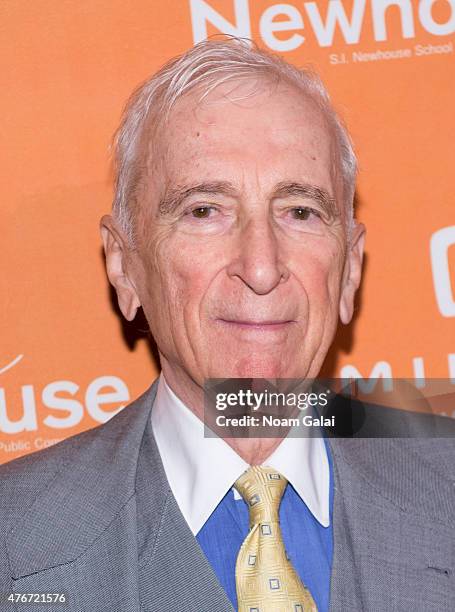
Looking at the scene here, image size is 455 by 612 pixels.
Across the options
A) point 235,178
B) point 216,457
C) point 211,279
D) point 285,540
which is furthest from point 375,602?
point 235,178

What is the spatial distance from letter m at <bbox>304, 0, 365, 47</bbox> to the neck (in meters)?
0.88

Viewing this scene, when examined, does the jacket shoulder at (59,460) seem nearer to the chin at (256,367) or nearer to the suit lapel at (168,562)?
the suit lapel at (168,562)

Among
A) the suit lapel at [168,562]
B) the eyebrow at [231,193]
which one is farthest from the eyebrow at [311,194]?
the suit lapel at [168,562]

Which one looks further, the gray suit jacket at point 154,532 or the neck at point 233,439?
the neck at point 233,439

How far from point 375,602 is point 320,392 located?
0.45 meters

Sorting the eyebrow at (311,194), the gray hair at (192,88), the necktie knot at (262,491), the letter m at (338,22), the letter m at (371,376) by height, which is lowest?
the necktie knot at (262,491)

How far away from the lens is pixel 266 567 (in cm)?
148

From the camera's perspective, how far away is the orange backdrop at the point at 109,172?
2.04 m

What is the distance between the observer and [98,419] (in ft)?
6.96

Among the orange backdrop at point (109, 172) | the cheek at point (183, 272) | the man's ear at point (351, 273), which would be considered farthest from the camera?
the orange backdrop at point (109, 172)

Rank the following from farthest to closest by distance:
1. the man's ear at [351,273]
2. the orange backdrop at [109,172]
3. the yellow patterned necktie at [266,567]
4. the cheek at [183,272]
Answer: the orange backdrop at [109,172] < the man's ear at [351,273] < the cheek at [183,272] < the yellow patterned necktie at [266,567]

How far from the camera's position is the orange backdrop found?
2043mm

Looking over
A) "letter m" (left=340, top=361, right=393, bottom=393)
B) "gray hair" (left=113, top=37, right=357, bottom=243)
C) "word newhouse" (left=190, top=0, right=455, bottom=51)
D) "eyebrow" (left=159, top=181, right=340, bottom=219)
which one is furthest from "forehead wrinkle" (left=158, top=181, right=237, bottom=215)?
"letter m" (left=340, top=361, right=393, bottom=393)

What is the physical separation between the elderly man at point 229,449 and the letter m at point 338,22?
0.40 meters
